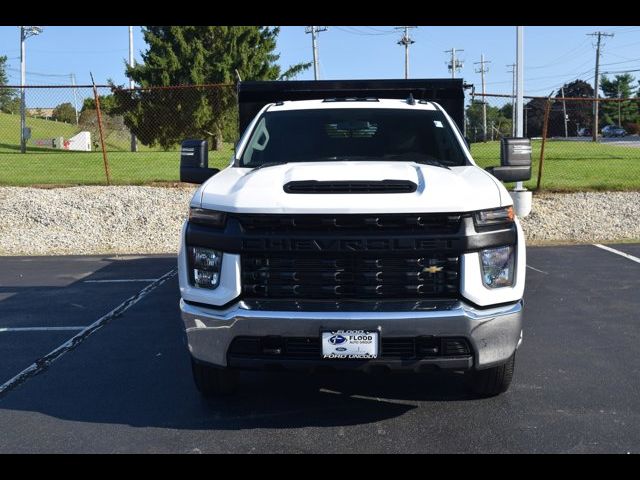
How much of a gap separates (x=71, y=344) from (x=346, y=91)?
12.5 ft


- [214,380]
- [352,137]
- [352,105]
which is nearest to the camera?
[214,380]

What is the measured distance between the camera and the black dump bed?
319 inches

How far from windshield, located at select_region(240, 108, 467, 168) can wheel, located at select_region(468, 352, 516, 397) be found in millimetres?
1542

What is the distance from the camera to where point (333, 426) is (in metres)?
4.52

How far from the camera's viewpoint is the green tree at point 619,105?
3994 inches

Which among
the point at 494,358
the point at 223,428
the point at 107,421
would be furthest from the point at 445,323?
the point at 107,421

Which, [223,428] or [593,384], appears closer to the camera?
[223,428]

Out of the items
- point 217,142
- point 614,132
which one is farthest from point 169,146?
point 614,132

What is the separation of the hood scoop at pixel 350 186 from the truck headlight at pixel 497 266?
1.85ft

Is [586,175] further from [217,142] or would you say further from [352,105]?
[217,142]

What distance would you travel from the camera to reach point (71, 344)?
21.3 feet

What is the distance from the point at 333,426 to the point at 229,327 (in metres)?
0.87

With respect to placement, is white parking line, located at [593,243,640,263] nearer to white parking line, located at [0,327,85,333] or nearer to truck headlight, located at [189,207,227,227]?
white parking line, located at [0,327,85,333]
